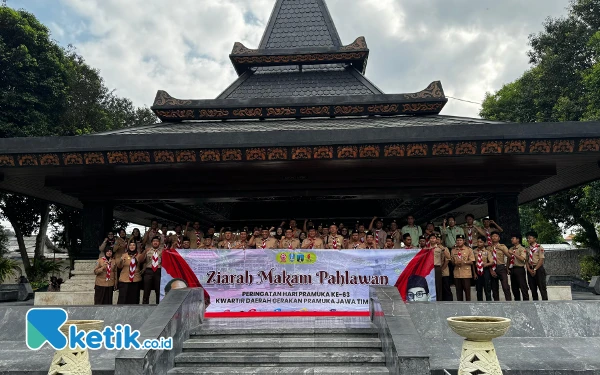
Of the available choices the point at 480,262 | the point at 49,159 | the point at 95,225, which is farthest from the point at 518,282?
the point at 95,225

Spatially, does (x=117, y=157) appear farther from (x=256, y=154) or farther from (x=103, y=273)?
(x=256, y=154)

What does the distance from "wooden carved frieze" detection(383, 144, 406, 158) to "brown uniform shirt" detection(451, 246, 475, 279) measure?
7.87 feet

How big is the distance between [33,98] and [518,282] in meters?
21.6

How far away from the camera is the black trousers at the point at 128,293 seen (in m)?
9.50

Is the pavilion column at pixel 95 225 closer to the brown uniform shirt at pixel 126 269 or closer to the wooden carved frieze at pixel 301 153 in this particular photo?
the brown uniform shirt at pixel 126 269

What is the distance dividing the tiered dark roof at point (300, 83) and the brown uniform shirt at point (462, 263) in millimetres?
4735

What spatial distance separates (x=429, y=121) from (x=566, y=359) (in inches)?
253

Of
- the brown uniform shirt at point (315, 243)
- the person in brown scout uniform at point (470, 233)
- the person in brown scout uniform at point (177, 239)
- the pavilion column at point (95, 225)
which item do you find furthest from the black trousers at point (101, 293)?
the person in brown scout uniform at point (470, 233)

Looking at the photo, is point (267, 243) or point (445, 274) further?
point (267, 243)

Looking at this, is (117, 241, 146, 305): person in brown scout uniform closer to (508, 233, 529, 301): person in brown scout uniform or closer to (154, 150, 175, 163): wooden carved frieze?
(154, 150, 175, 163): wooden carved frieze

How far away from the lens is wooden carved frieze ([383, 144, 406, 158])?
9.28 metres

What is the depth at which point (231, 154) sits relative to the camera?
9.55 m

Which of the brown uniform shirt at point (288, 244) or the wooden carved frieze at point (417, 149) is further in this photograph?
the brown uniform shirt at point (288, 244)

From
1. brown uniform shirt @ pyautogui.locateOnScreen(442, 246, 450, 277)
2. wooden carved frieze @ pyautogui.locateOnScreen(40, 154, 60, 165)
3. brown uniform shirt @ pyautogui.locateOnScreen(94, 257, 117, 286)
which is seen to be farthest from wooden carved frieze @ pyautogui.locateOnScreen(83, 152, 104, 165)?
brown uniform shirt @ pyautogui.locateOnScreen(442, 246, 450, 277)
